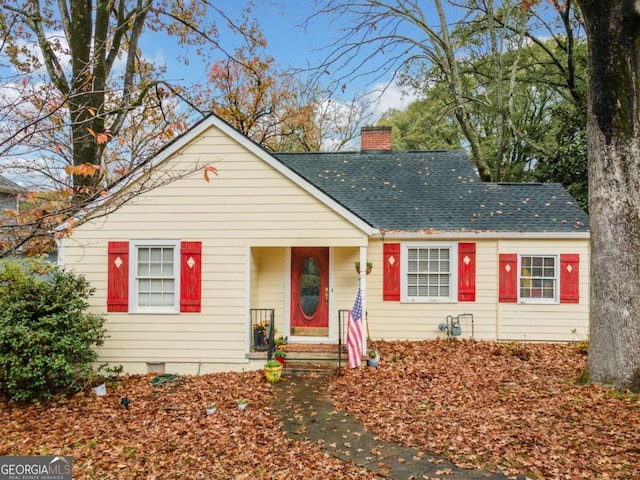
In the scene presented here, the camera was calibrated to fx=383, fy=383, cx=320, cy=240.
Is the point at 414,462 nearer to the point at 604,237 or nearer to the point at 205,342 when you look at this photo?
the point at 604,237

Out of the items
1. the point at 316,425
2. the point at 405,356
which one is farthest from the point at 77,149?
the point at 405,356

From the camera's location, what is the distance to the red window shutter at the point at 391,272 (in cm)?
1022

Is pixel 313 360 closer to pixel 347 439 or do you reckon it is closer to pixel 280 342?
pixel 280 342

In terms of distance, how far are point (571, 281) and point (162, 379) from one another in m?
10.2

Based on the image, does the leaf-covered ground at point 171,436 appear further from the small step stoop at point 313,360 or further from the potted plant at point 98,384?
the small step stoop at point 313,360

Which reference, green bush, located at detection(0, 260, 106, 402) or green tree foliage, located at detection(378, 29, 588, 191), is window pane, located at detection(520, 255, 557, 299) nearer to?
green tree foliage, located at detection(378, 29, 588, 191)

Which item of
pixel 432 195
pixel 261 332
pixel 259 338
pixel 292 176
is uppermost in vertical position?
pixel 432 195

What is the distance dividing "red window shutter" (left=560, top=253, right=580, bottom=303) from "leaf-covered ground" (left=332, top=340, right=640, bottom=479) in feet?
5.03

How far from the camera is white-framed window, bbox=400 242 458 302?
1022 cm

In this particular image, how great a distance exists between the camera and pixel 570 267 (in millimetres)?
9992

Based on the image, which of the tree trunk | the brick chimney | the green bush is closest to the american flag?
the tree trunk

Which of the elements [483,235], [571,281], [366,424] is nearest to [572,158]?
[571,281]

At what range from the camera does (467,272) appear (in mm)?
10102

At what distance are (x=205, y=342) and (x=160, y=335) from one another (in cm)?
101
